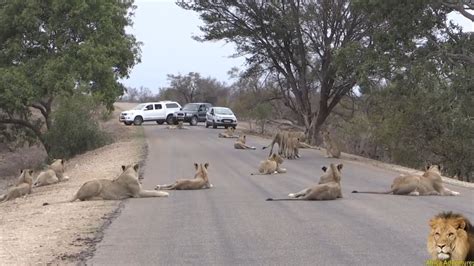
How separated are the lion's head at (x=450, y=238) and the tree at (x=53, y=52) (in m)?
32.8

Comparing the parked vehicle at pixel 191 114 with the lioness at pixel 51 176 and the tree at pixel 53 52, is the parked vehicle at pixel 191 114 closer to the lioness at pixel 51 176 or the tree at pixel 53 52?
the tree at pixel 53 52

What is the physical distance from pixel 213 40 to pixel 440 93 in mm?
19855

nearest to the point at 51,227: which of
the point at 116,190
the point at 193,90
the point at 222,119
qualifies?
the point at 116,190

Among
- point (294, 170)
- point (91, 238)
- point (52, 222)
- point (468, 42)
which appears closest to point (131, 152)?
point (294, 170)

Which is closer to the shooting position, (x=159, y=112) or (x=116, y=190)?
(x=116, y=190)

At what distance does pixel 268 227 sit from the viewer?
33.9 ft

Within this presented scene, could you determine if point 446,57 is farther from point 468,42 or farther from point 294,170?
point 294,170

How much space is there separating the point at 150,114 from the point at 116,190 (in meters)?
44.6

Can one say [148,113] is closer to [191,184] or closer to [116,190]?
[191,184]

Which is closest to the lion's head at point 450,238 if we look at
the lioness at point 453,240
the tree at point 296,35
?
the lioness at point 453,240

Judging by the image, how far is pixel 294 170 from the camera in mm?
21234

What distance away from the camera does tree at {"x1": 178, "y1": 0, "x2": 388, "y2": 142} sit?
3544cm

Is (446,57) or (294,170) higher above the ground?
(446,57)

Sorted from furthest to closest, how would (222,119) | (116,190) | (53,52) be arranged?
1. (222,119)
2. (53,52)
3. (116,190)
